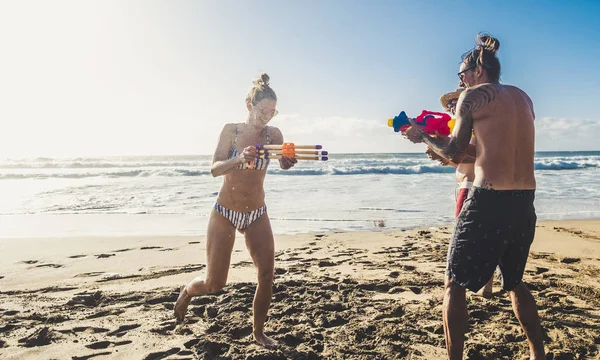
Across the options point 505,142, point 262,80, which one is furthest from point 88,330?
point 505,142

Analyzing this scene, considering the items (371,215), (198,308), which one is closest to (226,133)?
(198,308)

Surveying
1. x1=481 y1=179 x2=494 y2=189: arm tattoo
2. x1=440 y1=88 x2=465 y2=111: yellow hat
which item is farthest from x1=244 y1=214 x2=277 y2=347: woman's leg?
x1=440 y1=88 x2=465 y2=111: yellow hat

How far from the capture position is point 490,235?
266cm

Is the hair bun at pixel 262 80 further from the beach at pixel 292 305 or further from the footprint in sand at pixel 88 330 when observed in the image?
the footprint in sand at pixel 88 330

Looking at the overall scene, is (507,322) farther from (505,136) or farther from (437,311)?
(505,136)

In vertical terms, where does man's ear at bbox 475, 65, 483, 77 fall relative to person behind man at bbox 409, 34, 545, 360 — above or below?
above

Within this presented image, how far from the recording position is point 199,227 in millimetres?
9711

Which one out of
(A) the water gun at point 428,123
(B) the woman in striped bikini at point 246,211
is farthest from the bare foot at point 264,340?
(A) the water gun at point 428,123

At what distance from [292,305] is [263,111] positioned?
84.3 inches

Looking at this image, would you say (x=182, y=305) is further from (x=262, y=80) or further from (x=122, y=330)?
(x=262, y=80)

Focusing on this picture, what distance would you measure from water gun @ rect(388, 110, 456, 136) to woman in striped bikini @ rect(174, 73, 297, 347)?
1.01m

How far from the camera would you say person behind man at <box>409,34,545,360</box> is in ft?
8.74

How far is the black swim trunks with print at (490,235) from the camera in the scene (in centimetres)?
266

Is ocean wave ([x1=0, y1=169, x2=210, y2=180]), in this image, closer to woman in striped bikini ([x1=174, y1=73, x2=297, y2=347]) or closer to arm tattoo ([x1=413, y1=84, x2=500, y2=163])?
woman in striped bikini ([x1=174, y1=73, x2=297, y2=347])
